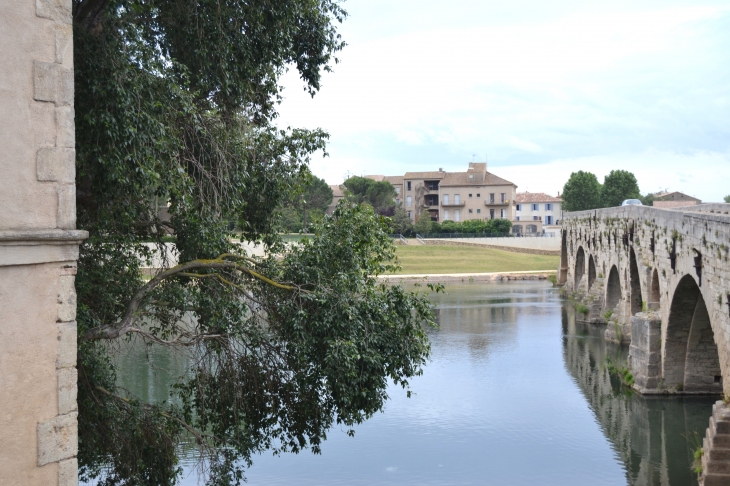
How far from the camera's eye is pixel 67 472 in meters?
5.95

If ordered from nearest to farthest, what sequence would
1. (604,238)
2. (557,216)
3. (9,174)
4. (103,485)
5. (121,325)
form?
(9,174) < (121,325) < (103,485) < (604,238) < (557,216)

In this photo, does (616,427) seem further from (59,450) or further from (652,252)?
(59,450)

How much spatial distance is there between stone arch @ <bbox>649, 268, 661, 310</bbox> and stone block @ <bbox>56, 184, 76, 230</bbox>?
1881cm

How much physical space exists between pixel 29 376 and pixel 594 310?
3031cm

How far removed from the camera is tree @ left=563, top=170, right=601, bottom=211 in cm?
8769

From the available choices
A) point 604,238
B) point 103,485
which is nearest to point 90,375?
point 103,485

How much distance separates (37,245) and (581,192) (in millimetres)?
86677

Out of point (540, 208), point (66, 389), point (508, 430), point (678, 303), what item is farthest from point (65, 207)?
point (540, 208)

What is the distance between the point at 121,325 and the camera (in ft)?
30.7

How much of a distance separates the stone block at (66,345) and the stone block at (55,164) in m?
1.10

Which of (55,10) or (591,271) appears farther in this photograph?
(591,271)

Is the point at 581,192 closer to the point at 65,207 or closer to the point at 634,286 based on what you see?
the point at 634,286

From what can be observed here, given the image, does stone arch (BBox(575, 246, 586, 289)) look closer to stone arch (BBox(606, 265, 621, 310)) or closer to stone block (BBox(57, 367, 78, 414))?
stone arch (BBox(606, 265, 621, 310))

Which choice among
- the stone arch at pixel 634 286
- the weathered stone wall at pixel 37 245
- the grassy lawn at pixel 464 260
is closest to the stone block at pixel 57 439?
the weathered stone wall at pixel 37 245
